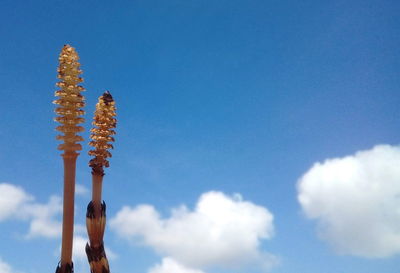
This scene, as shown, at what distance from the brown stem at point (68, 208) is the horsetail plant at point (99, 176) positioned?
1462mm

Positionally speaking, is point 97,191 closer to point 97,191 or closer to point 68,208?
point 97,191

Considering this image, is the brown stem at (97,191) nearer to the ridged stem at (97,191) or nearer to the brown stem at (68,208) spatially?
the ridged stem at (97,191)

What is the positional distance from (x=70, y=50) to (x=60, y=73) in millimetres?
1615

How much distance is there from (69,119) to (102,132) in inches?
94.8

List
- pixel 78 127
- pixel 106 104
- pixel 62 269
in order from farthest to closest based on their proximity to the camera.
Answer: pixel 106 104, pixel 78 127, pixel 62 269

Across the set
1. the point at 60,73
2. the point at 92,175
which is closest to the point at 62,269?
the point at 92,175

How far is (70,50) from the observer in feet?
109

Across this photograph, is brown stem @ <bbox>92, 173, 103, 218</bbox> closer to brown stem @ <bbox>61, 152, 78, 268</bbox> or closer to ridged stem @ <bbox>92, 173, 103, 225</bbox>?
ridged stem @ <bbox>92, 173, 103, 225</bbox>

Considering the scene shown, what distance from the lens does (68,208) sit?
1227 inches

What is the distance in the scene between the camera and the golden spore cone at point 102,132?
110 feet

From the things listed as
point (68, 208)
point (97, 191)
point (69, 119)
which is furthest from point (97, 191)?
point (69, 119)

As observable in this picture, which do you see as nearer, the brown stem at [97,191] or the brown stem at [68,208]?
the brown stem at [68,208]

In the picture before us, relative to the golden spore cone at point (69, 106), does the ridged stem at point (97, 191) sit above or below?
below

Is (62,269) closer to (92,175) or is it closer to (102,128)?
(92,175)
